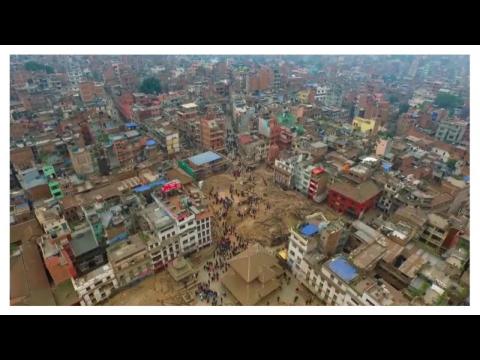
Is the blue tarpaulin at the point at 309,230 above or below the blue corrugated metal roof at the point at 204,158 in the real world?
above

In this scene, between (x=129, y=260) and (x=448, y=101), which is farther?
(x=448, y=101)

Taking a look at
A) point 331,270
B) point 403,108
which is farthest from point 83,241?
point 403,108

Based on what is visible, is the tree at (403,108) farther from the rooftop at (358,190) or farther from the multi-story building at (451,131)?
the rooftop at (358,190)

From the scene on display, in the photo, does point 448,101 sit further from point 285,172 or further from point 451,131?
point 285,172

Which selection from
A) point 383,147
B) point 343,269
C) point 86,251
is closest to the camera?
point 343,269

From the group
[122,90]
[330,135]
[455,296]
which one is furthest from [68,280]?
[122,90]

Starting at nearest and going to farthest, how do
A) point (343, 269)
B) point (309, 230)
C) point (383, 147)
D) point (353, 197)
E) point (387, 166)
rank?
point (343, 269) → point (309, 230) → point (353, 197) → point (387, 166) → point (383, 147)

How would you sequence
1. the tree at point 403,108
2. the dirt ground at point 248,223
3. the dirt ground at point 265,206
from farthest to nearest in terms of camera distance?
the tree at point 403,108 < the dirt ground at point 265,206 < the dirt ground at point 248,223

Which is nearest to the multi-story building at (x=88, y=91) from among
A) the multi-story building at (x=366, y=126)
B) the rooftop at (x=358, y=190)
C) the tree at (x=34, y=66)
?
the tree at (x=34, y=66)
